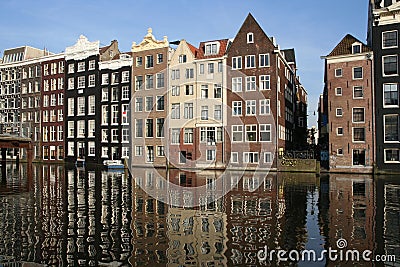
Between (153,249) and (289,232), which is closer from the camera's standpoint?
(153,249)

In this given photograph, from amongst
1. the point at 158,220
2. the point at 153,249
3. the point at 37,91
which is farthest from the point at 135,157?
the point at 153,249

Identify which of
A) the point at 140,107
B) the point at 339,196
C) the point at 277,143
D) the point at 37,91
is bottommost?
the point at 339,196

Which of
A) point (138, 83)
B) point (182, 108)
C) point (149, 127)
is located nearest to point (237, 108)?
point (182, 108)

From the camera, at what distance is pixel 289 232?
1472 cm

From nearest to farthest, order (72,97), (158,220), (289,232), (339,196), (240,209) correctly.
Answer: (289,232)
(158,220)
(240,209)
(339,196)
(72,97)

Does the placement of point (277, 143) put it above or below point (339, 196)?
above

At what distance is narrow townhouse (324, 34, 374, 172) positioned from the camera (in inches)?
1934

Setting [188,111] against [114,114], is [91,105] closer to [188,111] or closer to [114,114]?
[114,114]

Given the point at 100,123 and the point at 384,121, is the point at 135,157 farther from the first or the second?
the point at 384,121

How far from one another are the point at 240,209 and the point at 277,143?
34.5 meters

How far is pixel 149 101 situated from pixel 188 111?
359 inches

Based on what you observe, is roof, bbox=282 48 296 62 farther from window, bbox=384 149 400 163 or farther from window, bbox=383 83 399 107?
window, bbox=384 149 400 163

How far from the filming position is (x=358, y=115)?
164ft

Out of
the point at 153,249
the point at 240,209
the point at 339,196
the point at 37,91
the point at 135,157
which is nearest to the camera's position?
the point at 153,249
